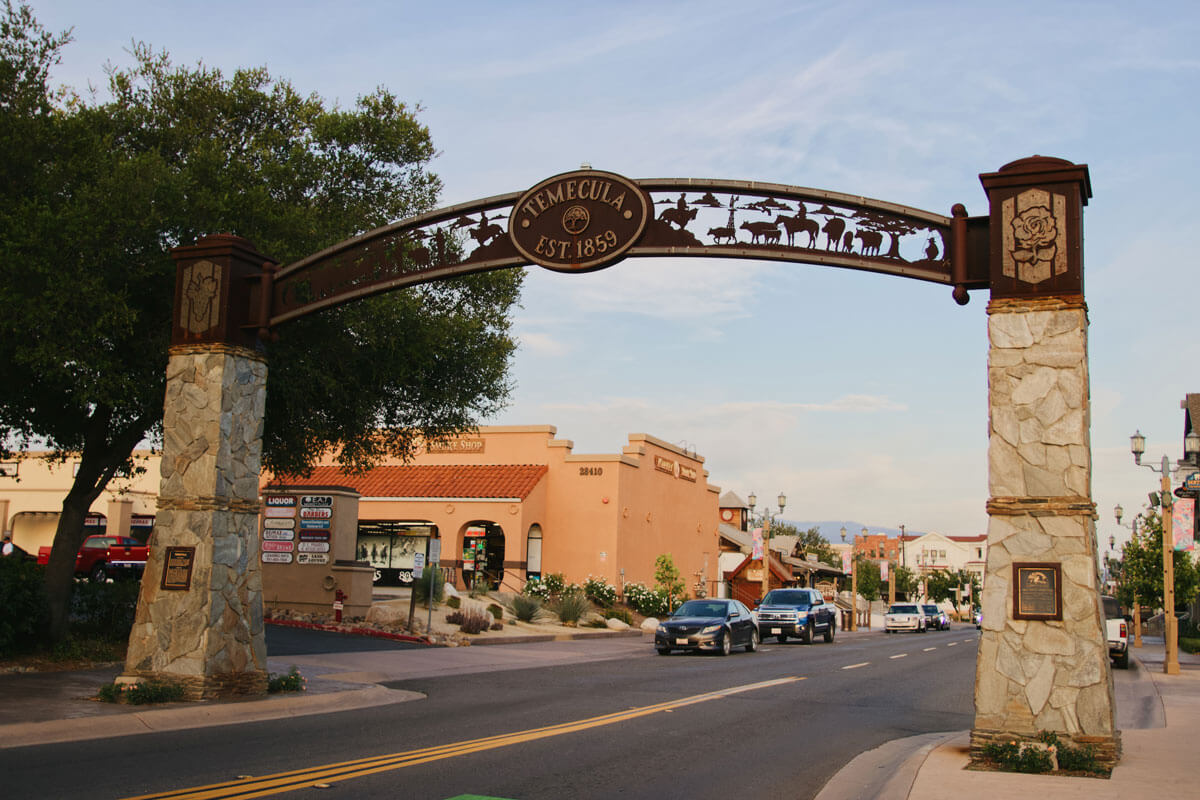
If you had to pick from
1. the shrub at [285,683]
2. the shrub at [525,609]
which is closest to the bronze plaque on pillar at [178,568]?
the shrub at [285,683]

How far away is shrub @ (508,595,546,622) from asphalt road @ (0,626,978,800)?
14270 mm

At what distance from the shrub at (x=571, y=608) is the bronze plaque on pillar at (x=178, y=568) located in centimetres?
2238

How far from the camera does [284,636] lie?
22.9 m

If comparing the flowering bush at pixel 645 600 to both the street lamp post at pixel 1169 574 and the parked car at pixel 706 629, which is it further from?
the street lamp post at pixel 1169 574

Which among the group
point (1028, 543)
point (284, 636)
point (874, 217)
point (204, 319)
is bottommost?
point (284, 636)

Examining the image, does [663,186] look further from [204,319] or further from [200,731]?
[200,731]

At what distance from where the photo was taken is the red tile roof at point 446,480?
40.4m

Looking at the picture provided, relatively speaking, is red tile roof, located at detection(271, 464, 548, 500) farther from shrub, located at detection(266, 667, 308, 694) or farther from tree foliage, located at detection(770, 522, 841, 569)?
tree foliage, located at detection(770, 522, 841, 569)

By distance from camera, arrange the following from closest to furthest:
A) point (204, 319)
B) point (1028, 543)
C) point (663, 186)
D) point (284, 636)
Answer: point (1028, 543) → point (663, 186) → point (204, 319) → point (284, 636)

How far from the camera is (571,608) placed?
3434 centimetres

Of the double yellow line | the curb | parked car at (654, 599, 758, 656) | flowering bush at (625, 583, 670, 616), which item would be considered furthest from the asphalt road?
flowering bush at (625, 583, 670, 616)

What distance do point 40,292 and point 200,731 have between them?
713cm

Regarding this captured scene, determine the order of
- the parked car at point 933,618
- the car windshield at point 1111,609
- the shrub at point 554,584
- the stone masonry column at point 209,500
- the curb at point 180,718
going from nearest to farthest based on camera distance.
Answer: the curb at point 180,718 → the stone masonry column at point 209,500 → the car windshield at point 1111,609 → the shrub at point 554,584 → the parked car at point 933,618

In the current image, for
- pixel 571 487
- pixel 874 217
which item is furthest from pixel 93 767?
pixel 571 487
